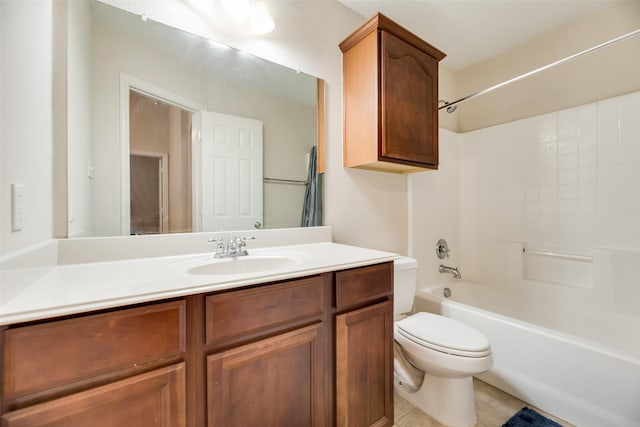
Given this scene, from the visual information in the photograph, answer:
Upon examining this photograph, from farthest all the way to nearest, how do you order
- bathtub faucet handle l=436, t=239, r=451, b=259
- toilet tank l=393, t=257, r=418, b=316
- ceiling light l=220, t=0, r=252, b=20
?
bathtub faucet handle l=436, t=239, r=451, b=259 → toilet tank l=393, t=257, r=418, b=316 → ceiling light l=220, t=0, r=252, b=20

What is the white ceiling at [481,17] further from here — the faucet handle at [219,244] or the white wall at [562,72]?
the faucet handle at [219,244]

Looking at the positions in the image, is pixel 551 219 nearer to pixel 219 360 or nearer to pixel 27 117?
pixel 219 360

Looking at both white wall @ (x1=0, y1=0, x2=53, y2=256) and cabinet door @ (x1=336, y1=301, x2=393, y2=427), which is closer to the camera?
white wall @ (x1=0, y1=0, x2=53, y2=256)

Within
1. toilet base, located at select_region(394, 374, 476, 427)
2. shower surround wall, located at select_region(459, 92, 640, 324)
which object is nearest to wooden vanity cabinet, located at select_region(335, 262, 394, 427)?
toilet base, located at select_region(394, 374, 476, 427)

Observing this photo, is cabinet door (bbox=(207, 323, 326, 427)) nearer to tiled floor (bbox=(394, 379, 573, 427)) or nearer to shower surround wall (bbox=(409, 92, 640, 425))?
tiled floor (bbox=(394, 379, 573, 427))

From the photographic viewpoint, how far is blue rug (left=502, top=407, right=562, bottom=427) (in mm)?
1288

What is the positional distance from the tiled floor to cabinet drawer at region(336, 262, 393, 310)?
76cm

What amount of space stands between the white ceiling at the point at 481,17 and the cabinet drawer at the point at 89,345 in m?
2.05

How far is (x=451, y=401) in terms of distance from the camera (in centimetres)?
132

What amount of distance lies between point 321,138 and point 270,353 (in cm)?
122

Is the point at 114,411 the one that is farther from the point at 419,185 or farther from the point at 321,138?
the point at 419,185

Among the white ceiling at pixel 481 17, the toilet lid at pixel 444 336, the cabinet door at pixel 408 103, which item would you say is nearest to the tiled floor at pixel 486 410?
the toilet lid at pixel 444 336

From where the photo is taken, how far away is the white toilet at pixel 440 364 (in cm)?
121

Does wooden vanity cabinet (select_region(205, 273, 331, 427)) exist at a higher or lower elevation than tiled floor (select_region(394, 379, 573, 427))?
higher
